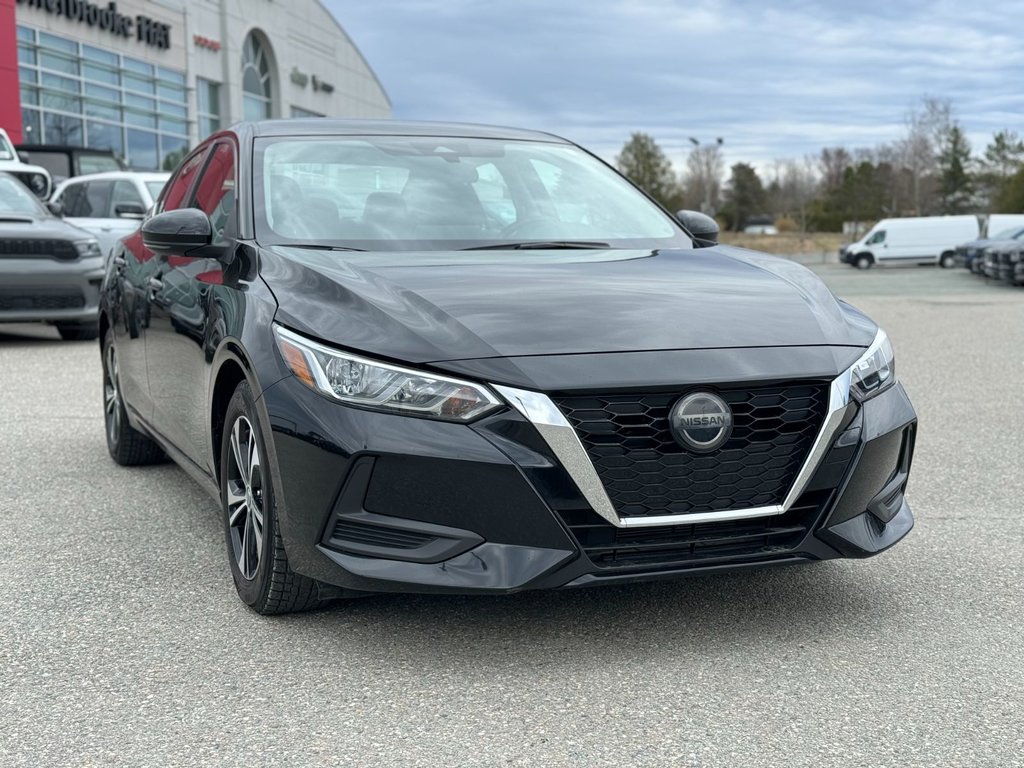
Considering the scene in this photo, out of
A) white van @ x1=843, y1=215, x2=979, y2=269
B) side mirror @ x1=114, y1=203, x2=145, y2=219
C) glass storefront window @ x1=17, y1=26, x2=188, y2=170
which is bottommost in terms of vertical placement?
white van @ x1=843, y1=215, x2=979, y2=269

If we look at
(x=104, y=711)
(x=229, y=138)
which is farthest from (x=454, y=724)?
(x=229, y=138)

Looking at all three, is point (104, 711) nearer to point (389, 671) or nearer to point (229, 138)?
point (389, 671)

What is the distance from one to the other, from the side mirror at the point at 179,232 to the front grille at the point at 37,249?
831 centimetres

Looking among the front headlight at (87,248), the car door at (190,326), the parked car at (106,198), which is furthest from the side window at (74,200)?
the car door at (190,326)

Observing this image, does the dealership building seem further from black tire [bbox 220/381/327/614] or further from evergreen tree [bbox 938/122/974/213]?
evergreen tree [bbox 938/122/974/213]

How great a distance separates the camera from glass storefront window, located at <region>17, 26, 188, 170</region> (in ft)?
105

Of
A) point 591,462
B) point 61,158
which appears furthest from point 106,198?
point 591,462

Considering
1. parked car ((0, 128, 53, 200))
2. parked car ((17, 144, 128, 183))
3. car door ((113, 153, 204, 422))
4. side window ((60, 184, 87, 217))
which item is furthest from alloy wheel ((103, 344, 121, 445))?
parked car ((17, 144, 128, 183))

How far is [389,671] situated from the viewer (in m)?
3.37

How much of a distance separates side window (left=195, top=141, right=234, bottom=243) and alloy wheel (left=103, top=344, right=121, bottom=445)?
51.5 inches

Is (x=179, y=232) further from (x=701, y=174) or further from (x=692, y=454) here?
(x=701, y=174)

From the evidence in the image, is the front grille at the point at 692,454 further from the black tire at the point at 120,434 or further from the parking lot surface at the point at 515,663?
the black tire at the point at 120,434

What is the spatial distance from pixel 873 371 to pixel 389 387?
1.43 m

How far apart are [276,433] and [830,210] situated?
98.7 m
